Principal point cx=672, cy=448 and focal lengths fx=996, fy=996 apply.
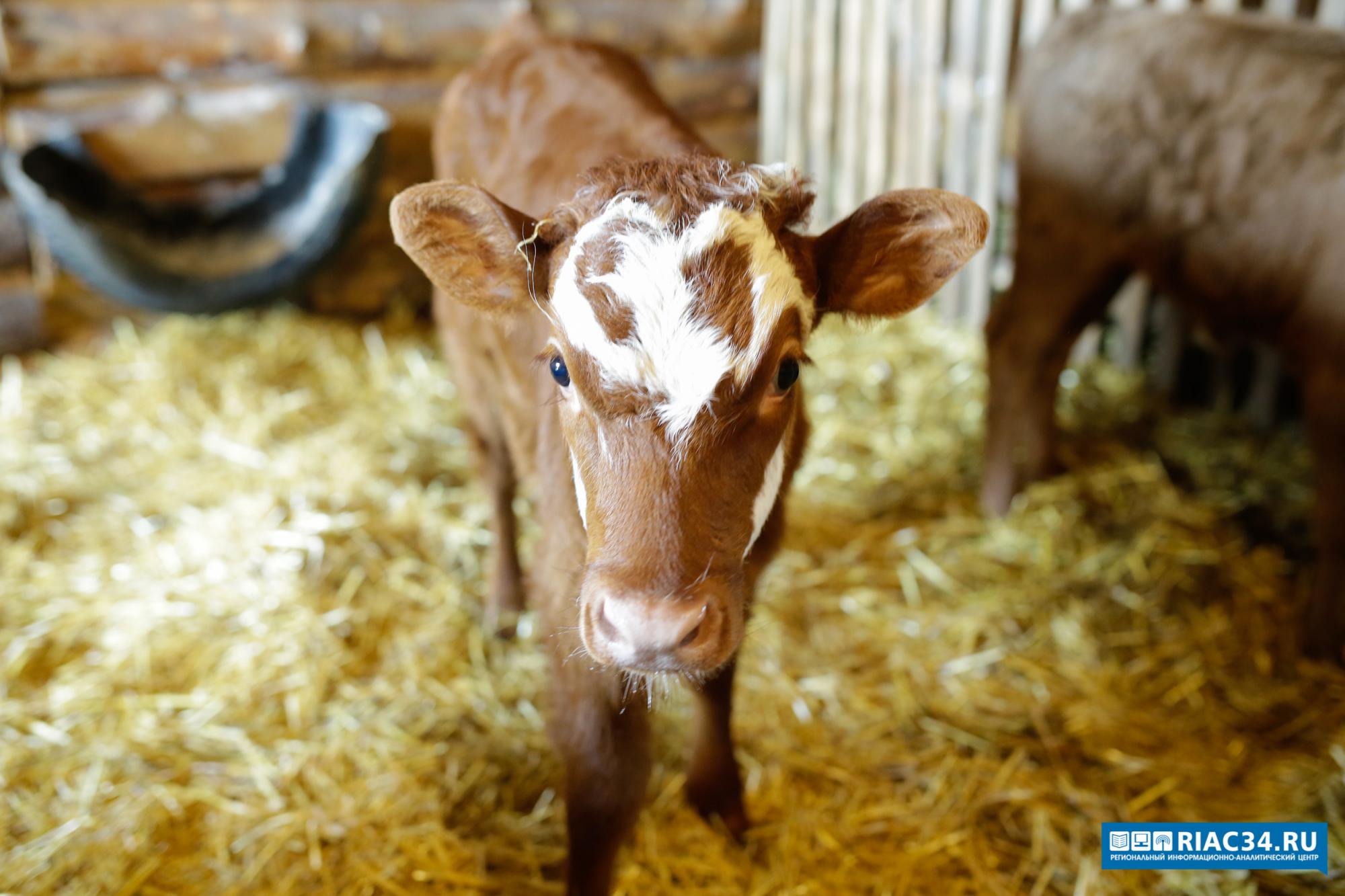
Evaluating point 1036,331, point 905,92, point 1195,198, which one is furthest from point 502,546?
point 905,92

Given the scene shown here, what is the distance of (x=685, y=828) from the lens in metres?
2.57

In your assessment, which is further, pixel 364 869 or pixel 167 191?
pixel 167 191

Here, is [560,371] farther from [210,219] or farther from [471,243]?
[210,219]

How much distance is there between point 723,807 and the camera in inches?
102

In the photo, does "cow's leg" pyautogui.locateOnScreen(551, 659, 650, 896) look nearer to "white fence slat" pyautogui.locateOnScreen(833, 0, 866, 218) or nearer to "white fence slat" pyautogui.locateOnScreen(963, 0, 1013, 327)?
"white fence slat" pyautogui.locateOnScreen(963, 0, 1013, 327)

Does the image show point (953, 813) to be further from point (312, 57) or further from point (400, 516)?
point (312, 57)

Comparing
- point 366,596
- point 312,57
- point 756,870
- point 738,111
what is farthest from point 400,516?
point 738,111

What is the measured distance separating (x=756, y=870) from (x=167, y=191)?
4118 millimetres

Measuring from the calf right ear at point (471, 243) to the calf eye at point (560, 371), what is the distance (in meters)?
0.18

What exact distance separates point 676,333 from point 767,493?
43 centimetres

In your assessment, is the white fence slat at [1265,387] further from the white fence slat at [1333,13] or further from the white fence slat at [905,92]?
the white fence slat at [905,92]

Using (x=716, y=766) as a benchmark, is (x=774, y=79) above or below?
above

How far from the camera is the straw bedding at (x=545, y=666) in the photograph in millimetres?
Result: 2533

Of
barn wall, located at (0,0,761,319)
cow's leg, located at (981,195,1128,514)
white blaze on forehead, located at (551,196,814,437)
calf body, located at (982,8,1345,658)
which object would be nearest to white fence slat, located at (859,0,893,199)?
barn wall, located at (0,0,761,319)
